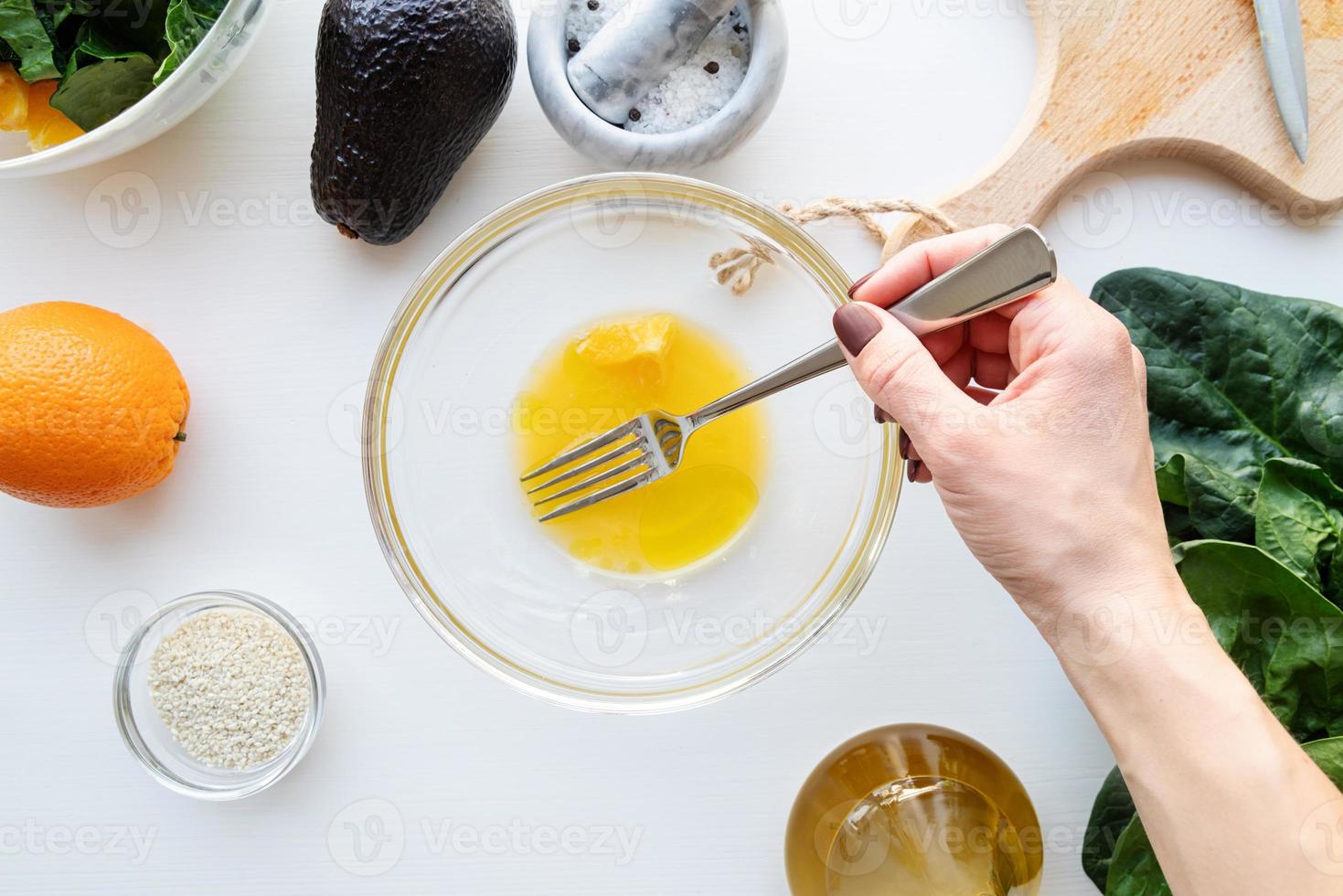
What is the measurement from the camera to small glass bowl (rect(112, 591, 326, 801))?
125cm

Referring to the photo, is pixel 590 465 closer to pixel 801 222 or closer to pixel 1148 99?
pixel 801 222

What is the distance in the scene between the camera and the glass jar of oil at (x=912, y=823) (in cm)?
113

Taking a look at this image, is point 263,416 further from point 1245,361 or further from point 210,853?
point 1245,361

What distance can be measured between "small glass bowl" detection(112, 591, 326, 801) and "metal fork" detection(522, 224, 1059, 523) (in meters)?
0.36

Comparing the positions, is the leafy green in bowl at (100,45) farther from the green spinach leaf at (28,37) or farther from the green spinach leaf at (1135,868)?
the green spinach leaf at (1135,868)

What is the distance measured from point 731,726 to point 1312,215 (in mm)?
992

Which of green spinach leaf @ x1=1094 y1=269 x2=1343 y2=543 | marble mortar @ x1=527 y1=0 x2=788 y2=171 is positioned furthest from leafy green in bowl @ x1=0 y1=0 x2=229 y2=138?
green spinach leaf @ x1=1094 y1=269 x2=1343 y2=543

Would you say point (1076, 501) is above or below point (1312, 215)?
below

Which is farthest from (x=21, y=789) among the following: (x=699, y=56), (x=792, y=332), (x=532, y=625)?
(x=699, y=56)

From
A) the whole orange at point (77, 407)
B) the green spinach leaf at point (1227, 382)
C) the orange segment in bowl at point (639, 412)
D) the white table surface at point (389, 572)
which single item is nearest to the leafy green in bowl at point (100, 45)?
the white table surface at point (389, 572)

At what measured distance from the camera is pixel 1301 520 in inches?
43.6

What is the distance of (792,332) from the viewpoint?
1230mm

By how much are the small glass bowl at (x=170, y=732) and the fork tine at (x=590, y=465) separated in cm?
36

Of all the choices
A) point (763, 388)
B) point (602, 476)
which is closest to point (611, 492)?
point (602, 476)
